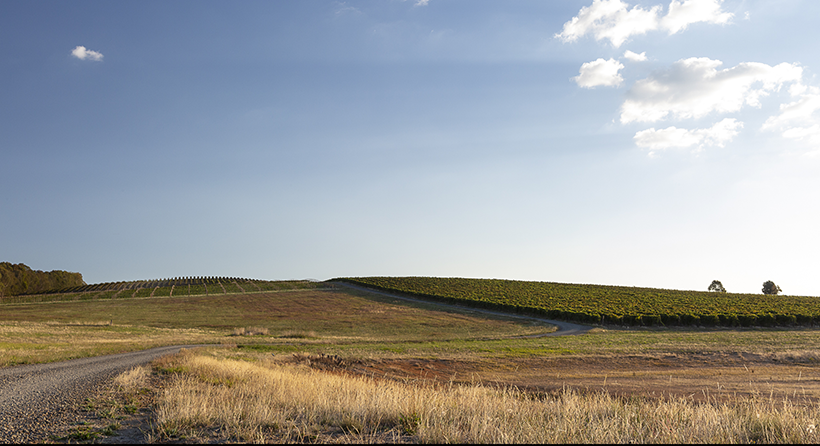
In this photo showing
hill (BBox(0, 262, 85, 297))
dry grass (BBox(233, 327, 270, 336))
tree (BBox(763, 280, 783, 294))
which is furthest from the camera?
tree (BBox(763, 280, 783, 294))

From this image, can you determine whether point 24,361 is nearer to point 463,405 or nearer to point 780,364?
point 463,405

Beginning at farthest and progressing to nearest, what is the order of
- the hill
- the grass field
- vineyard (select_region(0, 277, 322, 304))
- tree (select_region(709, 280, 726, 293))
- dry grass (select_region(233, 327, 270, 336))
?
tree (select_region(709, 280, 726, 293)), the hill, vineyard (select_region(0, 277, 322, 304)), dry grass (select_region(233, 327, 270, 336)), the grass field

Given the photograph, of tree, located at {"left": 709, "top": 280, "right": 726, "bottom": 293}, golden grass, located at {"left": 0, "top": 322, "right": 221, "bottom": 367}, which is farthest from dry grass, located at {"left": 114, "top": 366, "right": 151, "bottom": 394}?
tree, located at {"left": 709, "top": 280, "right": 726, "bottom": 293}

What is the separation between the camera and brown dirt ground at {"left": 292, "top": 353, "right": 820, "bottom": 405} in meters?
17.1

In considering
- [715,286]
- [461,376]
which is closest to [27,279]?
[461,376]

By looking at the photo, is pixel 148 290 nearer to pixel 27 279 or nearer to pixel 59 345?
pixel 27 279

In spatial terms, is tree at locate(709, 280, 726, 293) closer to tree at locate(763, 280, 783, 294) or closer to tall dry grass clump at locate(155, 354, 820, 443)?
tree at locate(763, 280, 783, 294)

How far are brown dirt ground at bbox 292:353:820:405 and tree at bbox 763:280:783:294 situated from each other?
109 meters

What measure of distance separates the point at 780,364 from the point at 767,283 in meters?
114

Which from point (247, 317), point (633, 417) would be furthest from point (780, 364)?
point (247, 317)

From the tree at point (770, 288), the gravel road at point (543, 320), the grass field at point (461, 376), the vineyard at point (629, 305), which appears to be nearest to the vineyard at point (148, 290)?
the grass field at point (461, 376)

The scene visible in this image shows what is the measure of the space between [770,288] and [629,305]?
2755 inches

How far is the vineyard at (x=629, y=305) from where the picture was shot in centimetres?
5844

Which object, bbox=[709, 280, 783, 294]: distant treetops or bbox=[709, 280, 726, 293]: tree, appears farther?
bbox=[709, 280, 726, 293]: tree
